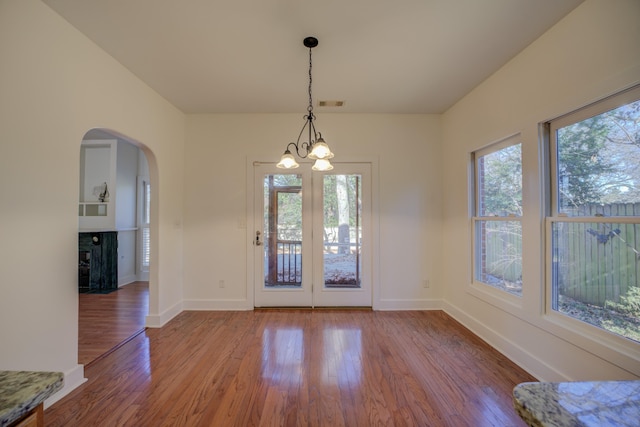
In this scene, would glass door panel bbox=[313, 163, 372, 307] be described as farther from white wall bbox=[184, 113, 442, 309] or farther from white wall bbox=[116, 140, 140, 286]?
white wall bbox=[116, 140, 140, 286]

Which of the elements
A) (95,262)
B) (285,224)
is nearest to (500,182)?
(285,224)

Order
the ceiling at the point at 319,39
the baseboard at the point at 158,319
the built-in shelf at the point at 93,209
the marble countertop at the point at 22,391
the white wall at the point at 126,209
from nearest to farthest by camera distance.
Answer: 1. the marble countertop at the point at 22,391
2. the ceiling at the point at 319,39
3. the baseboard at the point at 158,319
4. the built-in shelf at the point at 93,209
5. the white wall at the point at 126,209

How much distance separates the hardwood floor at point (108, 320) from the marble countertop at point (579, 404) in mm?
3175

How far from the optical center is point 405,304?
12.2ft

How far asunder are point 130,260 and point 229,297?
3.11 m

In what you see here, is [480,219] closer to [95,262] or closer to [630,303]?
[630,303]

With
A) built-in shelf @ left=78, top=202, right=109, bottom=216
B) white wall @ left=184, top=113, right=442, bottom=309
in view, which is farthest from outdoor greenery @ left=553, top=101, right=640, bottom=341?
built-in shelf @ left=78, top=202, right=109, bottom=216

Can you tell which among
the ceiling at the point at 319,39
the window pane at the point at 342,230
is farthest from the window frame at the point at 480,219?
the window pane at the point at 342,230

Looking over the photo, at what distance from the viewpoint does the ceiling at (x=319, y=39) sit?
6.14 ft

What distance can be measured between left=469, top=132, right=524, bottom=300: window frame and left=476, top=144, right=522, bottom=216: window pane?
32mm

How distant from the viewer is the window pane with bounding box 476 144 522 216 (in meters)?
2.54

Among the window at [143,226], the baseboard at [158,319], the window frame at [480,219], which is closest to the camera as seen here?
the window frame at [480,219]

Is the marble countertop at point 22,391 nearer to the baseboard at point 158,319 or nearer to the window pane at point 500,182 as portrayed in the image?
the baseboard at point 158,319

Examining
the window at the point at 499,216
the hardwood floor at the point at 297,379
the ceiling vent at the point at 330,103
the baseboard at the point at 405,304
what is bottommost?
the hardwood floor at the point at 297,379
